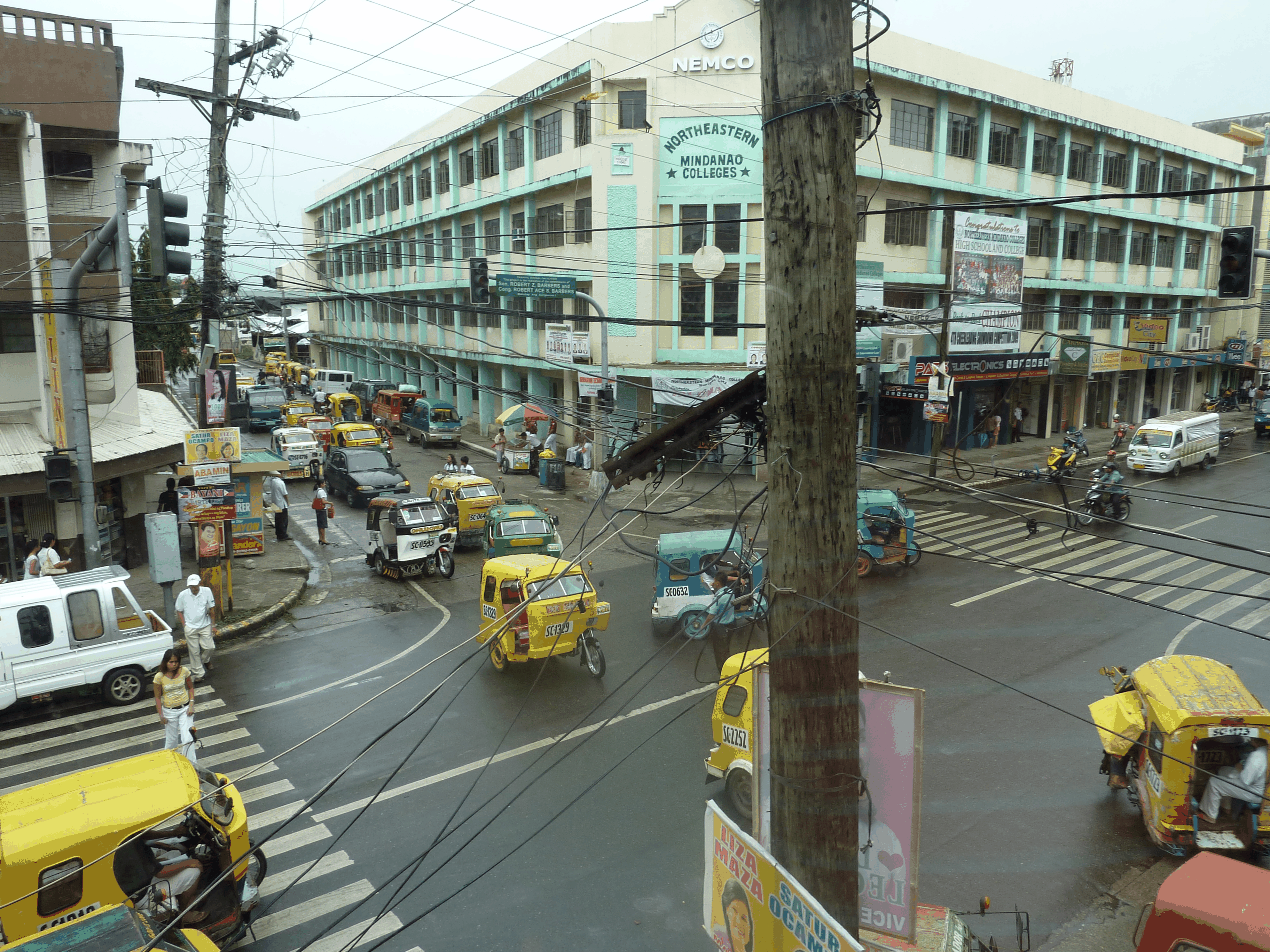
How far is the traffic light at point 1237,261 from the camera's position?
11.6 m

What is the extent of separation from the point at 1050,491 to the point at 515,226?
2627 centimetres

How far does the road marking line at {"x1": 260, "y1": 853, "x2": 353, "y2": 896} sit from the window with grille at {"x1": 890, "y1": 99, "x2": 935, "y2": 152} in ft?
103

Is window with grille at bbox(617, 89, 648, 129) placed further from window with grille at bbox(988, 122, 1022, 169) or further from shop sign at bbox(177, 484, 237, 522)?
shop sign at bbox(177, 484, 237, 522)

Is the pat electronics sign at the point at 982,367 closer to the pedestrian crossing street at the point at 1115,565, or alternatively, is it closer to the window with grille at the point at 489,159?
the pedestrian crossing street at the point at 1115,565

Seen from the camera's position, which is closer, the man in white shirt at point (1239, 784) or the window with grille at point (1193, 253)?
the man in white shirt at point (1239, 784)

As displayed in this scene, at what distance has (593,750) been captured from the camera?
11180 mm

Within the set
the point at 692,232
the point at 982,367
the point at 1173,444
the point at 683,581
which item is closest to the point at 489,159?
the point at 692,232

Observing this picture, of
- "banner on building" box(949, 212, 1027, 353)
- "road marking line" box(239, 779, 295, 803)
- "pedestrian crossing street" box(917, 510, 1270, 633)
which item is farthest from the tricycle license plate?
"banner on building" box(949, 212, 1027, 353)

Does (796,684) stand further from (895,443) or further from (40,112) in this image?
(895,443)

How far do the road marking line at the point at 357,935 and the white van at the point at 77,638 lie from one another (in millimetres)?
7869

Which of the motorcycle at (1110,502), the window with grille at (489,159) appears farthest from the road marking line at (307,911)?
the window with grille at (489,159)

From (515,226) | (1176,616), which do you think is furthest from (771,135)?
(515,226)

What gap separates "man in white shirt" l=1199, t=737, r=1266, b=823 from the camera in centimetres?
830

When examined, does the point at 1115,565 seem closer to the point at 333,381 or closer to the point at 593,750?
the point at 593,750
